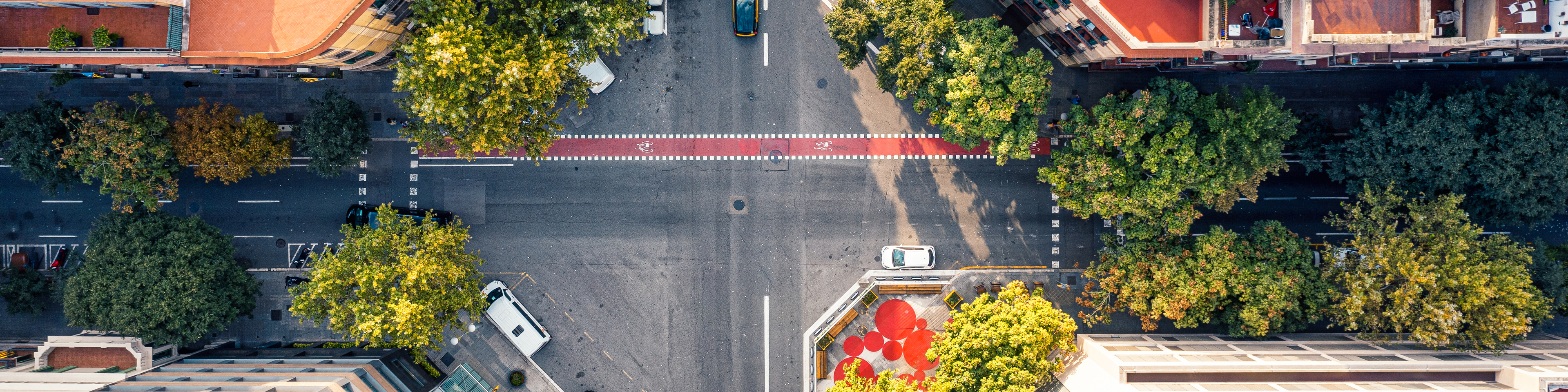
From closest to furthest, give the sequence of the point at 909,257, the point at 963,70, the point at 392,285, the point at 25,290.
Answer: the point at 963,70 < the point at 392,285 < the point at 25,290 < the point at 909,257

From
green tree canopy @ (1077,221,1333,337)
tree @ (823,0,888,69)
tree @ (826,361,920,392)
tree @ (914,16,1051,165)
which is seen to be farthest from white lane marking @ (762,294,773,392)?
green tree canopy @ (1077,221,1333,337)

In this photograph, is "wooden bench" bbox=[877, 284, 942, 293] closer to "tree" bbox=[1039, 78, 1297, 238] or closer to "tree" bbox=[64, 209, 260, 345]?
"tree" bbox=[1039, 78, 1297, 238]

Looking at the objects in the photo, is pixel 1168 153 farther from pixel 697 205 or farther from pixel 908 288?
pixel 697 205

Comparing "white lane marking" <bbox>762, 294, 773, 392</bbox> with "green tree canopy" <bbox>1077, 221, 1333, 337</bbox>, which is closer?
"green tree canopy" <bbox>1077, 221, 1333, 337</bbox>

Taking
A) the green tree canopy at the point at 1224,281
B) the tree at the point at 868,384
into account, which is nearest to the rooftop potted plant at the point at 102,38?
the tree at the point at 868,384

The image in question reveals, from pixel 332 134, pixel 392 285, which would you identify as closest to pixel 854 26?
pixel 392 285

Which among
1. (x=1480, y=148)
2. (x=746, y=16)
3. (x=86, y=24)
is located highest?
(x=746, y=16)

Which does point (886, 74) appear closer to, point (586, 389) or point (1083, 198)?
point (1083, 198)
